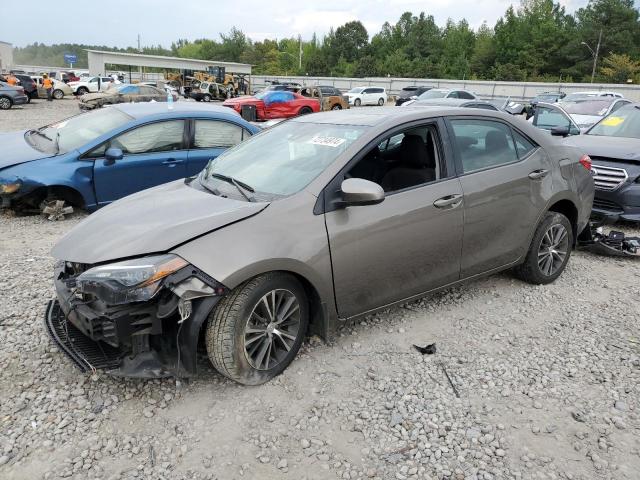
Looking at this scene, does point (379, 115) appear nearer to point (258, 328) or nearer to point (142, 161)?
point (258, 328)

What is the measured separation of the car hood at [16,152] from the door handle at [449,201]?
495 cm

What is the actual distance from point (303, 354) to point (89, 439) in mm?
1378

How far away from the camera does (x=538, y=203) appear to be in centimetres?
430

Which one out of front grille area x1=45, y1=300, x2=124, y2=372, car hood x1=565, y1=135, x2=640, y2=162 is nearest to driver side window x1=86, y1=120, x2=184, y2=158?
front grille area x1=45, y1=300, x2=124, y2=372

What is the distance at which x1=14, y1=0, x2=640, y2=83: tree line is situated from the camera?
64125 millimetres

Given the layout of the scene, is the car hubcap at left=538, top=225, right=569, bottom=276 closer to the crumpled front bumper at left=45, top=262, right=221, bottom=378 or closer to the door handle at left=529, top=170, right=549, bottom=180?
the door handle at left=529, top=170, right=549, bottom=180

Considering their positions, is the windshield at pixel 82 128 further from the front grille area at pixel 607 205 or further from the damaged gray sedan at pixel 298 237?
the front grille area at pixel 607 205

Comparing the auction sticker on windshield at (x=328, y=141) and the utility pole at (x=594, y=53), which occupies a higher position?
the utility pole at (x=594, y=53)

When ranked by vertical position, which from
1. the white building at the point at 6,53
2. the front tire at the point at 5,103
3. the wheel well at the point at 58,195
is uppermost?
the white building at the point at 6,53

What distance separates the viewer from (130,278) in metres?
2.66

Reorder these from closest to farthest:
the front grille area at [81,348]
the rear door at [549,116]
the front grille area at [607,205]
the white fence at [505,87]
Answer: the front grille area at [81,348], the front grille area at [607,205], the rear door at [549,116], the white fence at [505,87]

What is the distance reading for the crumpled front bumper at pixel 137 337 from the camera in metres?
2.66

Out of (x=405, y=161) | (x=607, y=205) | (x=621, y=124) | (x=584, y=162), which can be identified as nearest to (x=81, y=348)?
(x=405, y=161)

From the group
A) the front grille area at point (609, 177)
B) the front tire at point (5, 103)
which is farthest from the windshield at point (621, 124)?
the front tire at point (5, 103)
